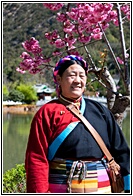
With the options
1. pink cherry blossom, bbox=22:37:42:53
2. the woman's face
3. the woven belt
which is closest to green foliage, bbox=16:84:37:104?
pink cherry blossom, bbox=22:37:42:53

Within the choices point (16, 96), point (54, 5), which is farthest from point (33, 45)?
point (16, 96)

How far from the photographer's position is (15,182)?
361 cm

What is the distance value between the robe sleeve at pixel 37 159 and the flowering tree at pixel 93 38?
1.48m

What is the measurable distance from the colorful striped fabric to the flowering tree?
4.72ft

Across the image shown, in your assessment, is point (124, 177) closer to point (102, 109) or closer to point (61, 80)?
point (102, 109)

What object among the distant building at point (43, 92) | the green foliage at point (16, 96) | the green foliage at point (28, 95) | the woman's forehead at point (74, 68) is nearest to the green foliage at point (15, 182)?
the woman's forehead at point (74, 68)

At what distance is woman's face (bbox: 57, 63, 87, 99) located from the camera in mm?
1746

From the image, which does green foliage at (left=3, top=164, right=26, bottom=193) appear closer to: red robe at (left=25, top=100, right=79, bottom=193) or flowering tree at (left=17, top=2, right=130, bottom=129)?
flowering tree at (left=17, top=2, right=130, bottom=129)

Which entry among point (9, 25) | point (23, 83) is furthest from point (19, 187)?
point (9, 25)

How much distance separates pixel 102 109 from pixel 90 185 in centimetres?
35

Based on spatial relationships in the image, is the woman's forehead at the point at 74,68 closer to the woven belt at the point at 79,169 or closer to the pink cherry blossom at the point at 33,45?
the woven belt at the point at 79,169

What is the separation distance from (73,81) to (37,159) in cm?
39

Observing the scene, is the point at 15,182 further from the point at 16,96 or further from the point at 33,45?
the point at 16,96

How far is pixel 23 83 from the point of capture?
4925 centimetres
